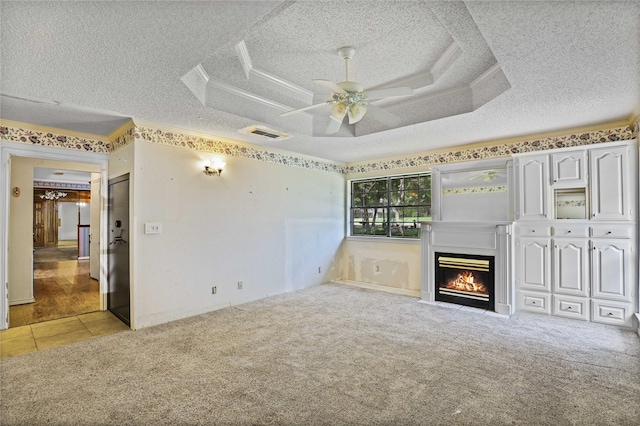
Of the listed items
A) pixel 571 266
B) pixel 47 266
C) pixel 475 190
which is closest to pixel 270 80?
pixel 475 190

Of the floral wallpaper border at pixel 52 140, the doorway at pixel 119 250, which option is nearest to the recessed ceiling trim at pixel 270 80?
the doorway at pixel 119 250

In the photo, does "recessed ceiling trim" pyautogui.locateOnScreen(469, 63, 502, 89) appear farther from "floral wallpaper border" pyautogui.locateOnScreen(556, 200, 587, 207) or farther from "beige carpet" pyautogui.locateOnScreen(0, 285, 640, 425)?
"beige carpet" pyautogui.locateOnScreen(0, 285, 640, 425)

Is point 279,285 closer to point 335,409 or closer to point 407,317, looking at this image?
point 407,317

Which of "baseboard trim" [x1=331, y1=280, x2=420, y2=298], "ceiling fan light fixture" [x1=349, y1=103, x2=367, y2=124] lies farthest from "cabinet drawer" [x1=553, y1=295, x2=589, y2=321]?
"ceiling fan light fixture" [x1=349, y1=103, x2=367, y2=124]

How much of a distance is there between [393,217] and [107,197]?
15.4 feet

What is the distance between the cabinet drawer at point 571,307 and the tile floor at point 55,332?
17.5ft

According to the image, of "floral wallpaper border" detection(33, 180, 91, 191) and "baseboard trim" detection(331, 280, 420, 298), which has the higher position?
"floral wallpaper border" detection(33, 180, 91, 191)

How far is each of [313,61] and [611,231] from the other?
397 centimetres

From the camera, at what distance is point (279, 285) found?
17.9 ft

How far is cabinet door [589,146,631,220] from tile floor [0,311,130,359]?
5827mm

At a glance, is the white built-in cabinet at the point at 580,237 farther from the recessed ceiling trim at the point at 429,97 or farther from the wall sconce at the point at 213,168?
the wall sconce at the point at 213,168

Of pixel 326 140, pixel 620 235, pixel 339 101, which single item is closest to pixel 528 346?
pixel 620 235

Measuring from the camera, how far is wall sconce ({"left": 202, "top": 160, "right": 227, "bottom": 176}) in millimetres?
4480

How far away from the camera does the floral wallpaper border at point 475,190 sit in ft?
15.8
